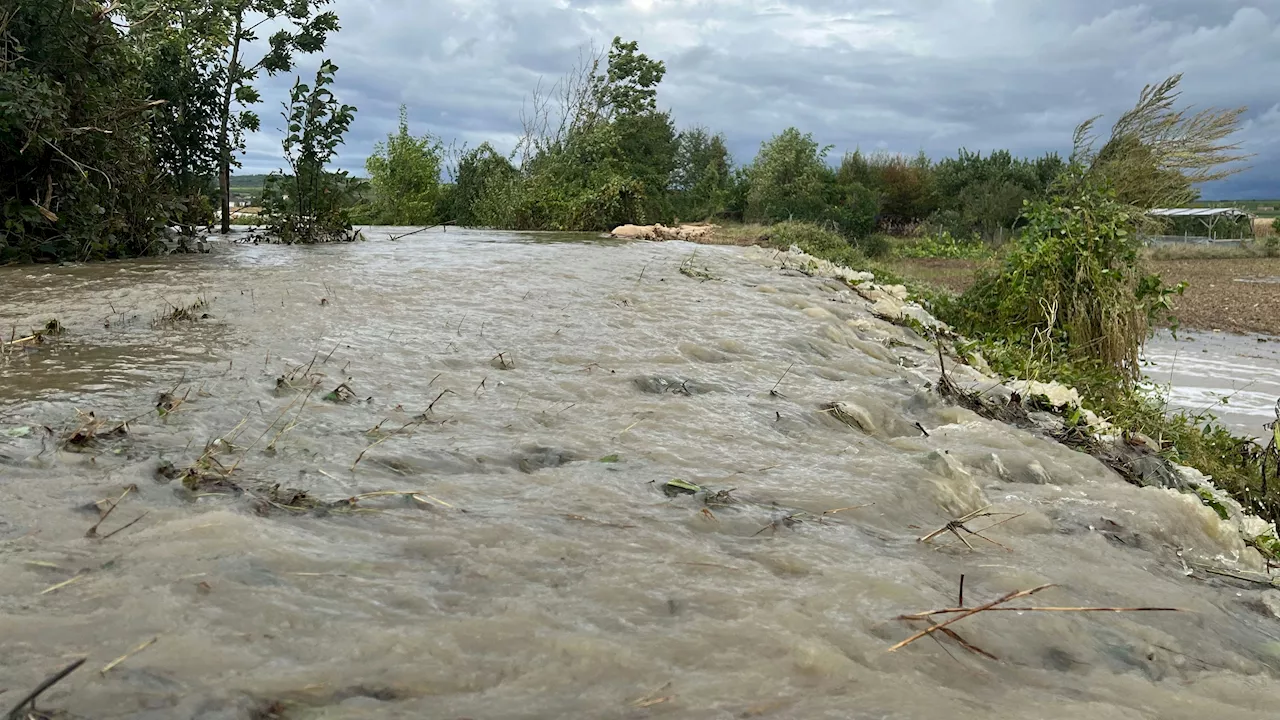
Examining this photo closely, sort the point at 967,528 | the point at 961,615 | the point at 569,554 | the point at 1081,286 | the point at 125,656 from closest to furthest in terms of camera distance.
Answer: the point at 125,656
the point at 961,615
the point at 569,554
the point at 967,528
the point at 1081,286

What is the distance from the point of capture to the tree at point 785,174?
3025cm

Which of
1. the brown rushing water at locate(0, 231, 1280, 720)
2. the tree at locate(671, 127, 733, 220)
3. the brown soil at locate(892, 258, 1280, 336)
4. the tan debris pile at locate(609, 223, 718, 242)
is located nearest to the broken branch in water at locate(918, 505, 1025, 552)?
the brown rushing water at locate(0, 231, 1280, 720)

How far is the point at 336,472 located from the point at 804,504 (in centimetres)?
147

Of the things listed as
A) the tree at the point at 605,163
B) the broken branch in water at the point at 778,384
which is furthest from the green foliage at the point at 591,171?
the broken branch in water at the point at 778,384

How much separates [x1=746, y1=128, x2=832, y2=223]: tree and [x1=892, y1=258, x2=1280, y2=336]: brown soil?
8.17m

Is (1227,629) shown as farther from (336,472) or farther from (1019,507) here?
(336,472)

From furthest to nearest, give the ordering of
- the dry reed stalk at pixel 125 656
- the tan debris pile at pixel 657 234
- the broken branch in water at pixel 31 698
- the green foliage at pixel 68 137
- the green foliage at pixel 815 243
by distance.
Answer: the tan debris pile at pixel 657 234 < the green foliage at pixel 815 243 < the green foliage at pixel 68 137 < the dry reed stalk at pixel 125 656 < the broken branch in water at pixel 31 698

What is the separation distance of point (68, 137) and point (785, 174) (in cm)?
2835

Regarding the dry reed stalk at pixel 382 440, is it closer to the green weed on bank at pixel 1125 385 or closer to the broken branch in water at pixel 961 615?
the broken branch in water at pixel 961 615

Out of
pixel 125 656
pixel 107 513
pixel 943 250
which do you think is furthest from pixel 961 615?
pixel 943 250

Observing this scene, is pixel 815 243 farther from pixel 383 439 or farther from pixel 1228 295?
pixel 383 439

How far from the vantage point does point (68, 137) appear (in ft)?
25.1

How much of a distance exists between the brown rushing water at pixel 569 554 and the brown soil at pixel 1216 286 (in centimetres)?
928

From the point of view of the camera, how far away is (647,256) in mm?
11812
